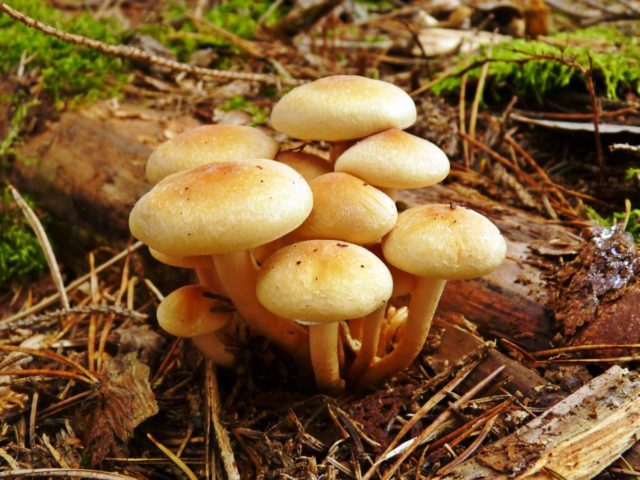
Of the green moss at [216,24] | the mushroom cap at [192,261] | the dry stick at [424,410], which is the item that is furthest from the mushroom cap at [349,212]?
the green moss at [216,24]

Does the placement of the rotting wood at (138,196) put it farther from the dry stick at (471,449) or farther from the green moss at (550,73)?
the green moss at (550,73)

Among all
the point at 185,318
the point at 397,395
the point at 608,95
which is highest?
the point at 608,95


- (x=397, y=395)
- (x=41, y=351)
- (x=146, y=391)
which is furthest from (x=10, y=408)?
(x=397, y=395)

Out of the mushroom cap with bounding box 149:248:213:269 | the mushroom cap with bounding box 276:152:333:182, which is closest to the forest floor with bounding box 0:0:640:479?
the mushroom cap with bounding box 149:248:213:269

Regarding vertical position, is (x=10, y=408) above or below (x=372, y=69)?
below

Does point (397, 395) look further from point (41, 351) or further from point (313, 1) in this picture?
point (313, 1)

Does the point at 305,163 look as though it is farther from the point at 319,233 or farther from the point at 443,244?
the point at 443,244

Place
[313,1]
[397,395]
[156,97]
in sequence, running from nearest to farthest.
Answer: [397,395], [156,97], [313,1]
